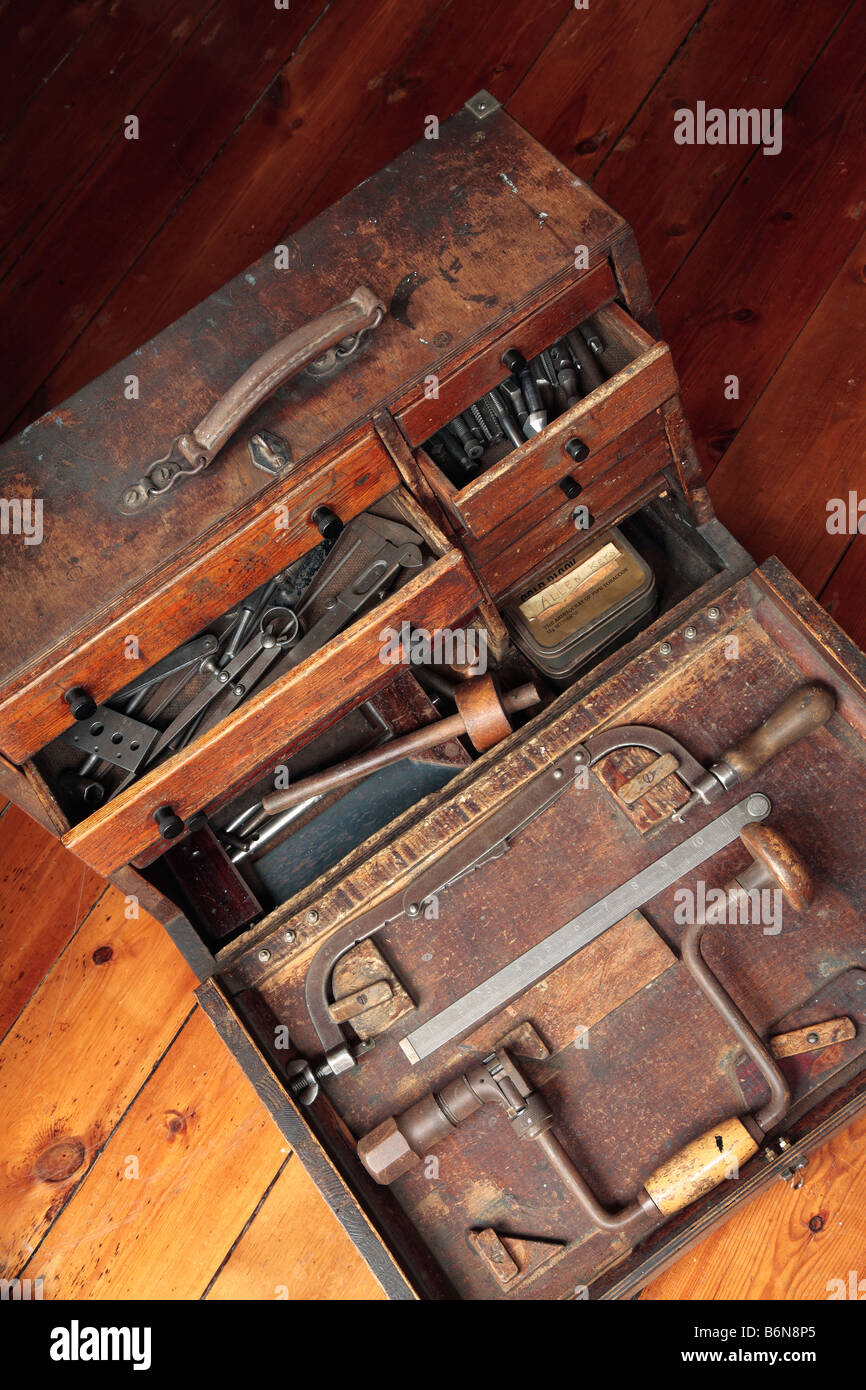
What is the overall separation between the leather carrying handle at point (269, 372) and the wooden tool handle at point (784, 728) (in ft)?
3.11

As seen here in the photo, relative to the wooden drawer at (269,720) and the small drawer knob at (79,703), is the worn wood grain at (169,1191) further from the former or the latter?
the small drawer knob at (79,703)

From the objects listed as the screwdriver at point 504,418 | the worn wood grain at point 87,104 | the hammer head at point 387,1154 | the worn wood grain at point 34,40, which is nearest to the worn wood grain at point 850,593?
the screwdriver at point 504,418

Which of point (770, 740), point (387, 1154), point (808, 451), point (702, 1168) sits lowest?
point (702, 1168)

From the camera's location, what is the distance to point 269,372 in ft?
5.14

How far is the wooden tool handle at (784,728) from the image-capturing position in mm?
1864

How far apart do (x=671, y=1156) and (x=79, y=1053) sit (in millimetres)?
1358

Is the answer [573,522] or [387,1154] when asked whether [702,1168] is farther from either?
[573,522]

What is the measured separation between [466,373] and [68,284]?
1652 mm

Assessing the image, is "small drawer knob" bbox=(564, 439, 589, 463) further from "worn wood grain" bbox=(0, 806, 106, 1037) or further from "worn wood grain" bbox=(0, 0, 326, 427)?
"worn wood grain" bbox=(0, 0, 326, 427)

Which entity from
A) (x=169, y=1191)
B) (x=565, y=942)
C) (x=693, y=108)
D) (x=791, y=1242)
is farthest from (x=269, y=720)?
(x=693, y=108)

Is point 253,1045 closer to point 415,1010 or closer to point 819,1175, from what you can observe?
point 415,1010

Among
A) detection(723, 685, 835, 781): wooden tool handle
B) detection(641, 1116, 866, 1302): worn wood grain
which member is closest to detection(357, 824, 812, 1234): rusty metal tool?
detection(723, 685, 835, 781): wooden tool handle

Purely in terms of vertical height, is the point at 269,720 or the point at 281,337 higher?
the point at 281,337

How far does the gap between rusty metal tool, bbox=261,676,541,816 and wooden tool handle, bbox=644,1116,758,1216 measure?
31.3 inches
